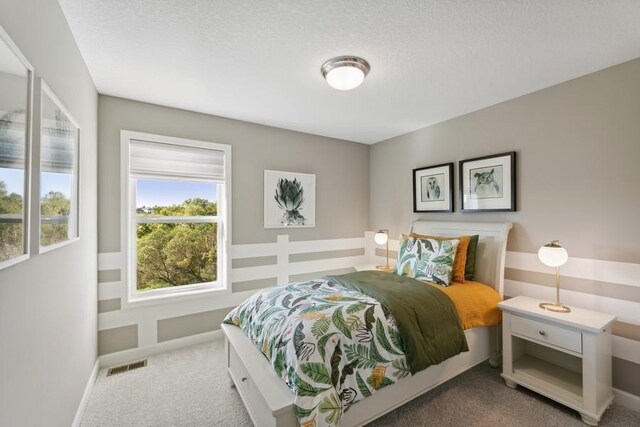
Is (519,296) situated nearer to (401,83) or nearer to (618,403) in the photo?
(618,403)

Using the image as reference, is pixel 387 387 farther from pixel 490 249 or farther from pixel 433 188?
pixel 433 188

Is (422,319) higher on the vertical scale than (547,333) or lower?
higher

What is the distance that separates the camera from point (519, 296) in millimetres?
2510

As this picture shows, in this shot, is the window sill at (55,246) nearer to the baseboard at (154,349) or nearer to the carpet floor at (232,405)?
the carpet floor at (232,405)

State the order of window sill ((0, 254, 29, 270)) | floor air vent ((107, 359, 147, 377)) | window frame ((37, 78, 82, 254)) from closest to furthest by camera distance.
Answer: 1. window sill ((0, 254, 29, 270))
2. window frame ((37, 78, 82, 254))
3. floor air vent ((107, 359, 147, 377))

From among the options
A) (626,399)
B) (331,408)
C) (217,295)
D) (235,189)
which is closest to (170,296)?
(217,295)

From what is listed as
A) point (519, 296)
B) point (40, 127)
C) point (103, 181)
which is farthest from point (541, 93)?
point (103, 181)

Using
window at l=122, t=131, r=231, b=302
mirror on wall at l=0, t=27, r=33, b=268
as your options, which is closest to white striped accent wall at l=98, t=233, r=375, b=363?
window at l=122, t=131, r=231, b=302

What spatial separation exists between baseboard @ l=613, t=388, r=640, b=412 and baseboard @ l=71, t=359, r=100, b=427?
3.65 metres

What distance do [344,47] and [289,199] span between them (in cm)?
201

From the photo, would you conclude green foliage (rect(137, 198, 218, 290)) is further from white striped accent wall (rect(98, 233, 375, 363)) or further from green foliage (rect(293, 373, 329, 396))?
green foliage (rect(293, 373, 329, 396))

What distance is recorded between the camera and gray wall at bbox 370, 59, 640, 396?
202 centimetres

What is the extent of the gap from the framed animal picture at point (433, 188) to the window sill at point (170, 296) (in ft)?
8.23

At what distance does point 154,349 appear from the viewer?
2.75 meters
